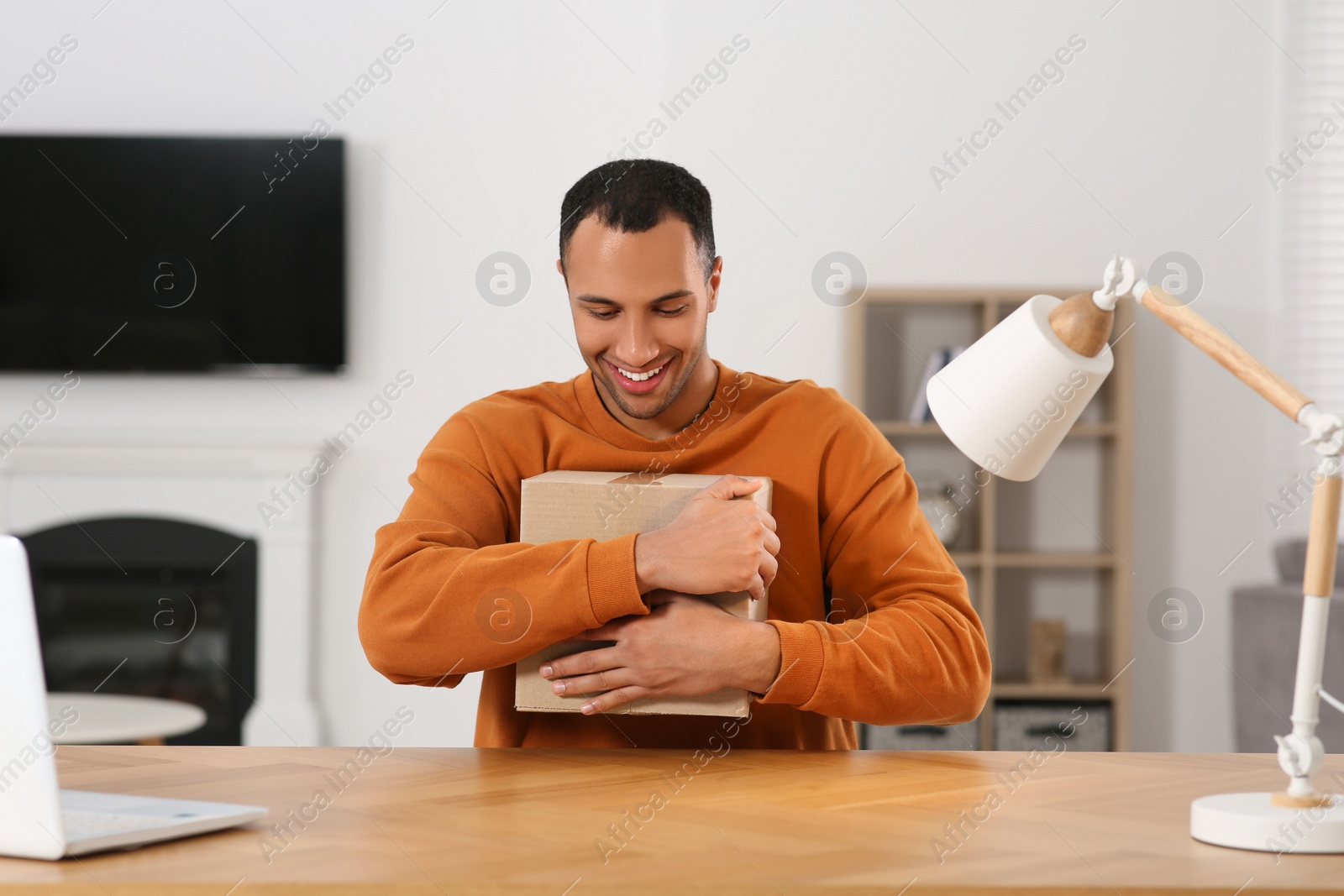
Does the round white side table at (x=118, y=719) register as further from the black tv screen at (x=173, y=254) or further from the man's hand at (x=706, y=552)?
the man's hand at (x=706, y=552)

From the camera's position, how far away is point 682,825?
870 millimetres

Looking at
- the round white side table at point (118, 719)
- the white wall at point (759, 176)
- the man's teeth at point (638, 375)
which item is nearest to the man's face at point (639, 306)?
the man's teeth at point (638, 375)

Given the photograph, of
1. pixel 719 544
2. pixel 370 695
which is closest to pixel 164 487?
pixel 370 695

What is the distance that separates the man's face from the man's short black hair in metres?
0.01

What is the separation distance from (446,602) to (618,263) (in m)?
0.42

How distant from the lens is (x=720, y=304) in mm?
3672

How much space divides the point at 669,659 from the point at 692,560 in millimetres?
90

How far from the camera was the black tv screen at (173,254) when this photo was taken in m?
3.63

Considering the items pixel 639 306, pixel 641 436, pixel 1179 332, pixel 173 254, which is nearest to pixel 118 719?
pixel 173 254

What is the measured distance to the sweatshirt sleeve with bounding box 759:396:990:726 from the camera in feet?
3.82

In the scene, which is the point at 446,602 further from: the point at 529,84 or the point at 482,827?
the point at 529,84

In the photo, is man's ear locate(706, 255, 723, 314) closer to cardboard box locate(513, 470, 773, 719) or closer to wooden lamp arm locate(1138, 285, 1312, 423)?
cardboard box locate(513, 470, 773, 719)

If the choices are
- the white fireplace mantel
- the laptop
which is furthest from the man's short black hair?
the white fireplace mantel

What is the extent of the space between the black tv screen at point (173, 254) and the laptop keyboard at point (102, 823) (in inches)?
114
